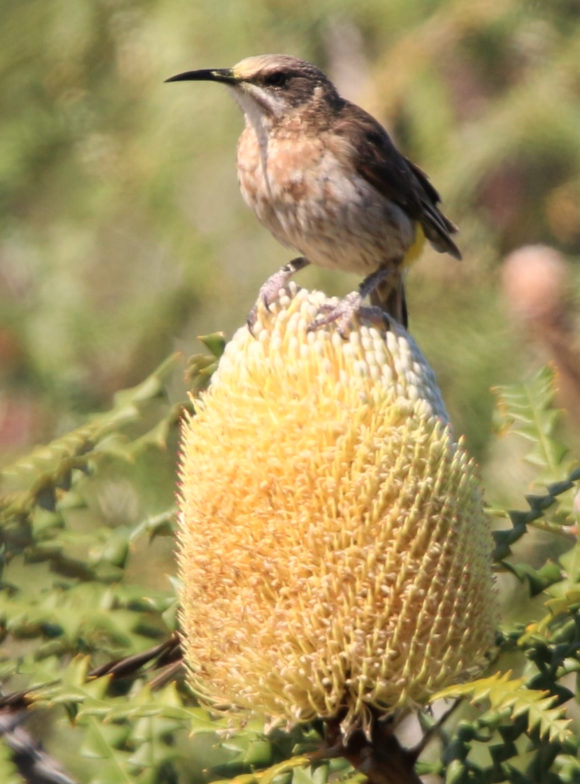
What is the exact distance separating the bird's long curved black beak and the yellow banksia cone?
60.5 inches

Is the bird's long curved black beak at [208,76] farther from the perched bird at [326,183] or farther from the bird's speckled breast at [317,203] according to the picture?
the bird's speckled breast at [317,203]

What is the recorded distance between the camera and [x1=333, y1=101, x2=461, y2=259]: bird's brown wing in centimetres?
395

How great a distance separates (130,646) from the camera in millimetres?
2164

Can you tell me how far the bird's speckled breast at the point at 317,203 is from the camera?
12.3ft

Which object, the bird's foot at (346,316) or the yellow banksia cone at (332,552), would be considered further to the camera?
the bird's foot at (346,316)

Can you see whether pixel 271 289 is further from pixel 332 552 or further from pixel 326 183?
pixel 326 183

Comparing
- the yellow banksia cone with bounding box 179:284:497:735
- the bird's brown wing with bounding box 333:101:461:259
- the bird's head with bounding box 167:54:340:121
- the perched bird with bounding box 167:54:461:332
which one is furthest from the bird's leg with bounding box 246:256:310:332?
the bird's head with bounding box 167:54:340:121

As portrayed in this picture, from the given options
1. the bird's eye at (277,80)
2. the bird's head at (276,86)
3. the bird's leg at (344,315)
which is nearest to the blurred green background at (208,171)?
the bird's head at (276,86)

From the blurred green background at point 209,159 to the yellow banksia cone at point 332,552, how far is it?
2628 mm

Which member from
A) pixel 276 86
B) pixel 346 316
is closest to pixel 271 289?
pixel 346 316

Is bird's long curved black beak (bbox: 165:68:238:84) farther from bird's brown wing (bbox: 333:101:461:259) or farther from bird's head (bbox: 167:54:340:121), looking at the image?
bird's brown wing (bbox: 333:101:461:259)

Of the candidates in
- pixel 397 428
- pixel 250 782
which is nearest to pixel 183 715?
pixel 250 782

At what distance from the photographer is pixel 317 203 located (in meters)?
3.78

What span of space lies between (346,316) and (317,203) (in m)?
1.76
